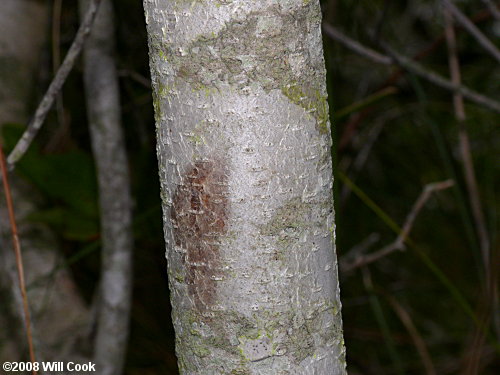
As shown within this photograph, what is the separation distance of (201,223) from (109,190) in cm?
50

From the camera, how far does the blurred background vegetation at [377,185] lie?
103 centimetres

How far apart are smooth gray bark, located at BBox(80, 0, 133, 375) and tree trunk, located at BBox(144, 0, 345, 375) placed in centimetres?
46

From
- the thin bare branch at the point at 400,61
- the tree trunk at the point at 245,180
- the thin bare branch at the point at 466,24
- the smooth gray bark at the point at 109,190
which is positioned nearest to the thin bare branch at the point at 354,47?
the thin bare branch at the point at 400,61

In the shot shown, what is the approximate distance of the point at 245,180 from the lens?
0.41 m

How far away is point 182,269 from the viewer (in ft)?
1.47

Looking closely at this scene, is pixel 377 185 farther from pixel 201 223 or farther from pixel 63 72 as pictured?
pixel 201 223

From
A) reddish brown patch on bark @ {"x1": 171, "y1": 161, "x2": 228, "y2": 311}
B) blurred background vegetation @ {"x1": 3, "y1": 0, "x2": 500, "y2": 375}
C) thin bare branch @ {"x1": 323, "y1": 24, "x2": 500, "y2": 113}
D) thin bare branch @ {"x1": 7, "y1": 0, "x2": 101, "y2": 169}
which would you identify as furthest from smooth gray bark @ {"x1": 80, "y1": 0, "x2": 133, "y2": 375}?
reddish brown patch on bark @ {"x1": 171, "y1": 161, "x2": 228, "y2": 311}

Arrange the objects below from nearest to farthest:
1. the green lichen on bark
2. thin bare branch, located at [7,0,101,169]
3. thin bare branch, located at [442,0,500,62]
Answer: the green lichen on bark < thin bare branch, located at [7,0,101,169] < thin bare branch, located at [442,0,500,62]

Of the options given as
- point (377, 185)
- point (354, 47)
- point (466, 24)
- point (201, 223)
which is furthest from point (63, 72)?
point (377, 185)

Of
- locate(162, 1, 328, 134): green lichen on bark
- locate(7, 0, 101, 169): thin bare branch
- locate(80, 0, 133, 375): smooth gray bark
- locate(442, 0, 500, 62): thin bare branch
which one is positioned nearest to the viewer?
locate(162, 1, 328, 134): green lichen on bark

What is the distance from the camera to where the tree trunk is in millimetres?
401

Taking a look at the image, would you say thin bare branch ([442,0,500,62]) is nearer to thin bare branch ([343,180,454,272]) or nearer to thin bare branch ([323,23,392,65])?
thin bare branch ([323,23,392,65])

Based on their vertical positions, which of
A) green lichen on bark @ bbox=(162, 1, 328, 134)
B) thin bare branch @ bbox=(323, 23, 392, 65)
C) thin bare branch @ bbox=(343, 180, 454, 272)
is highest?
thin bare branch @ bbox=(323, 23, 392, 65)

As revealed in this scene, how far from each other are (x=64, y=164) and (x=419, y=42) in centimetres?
125
